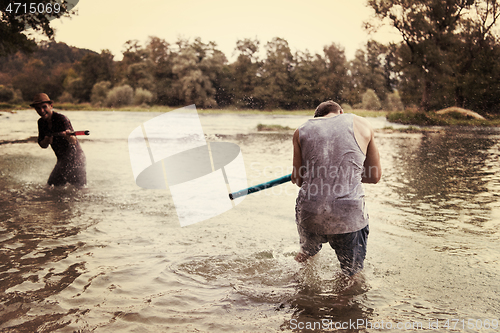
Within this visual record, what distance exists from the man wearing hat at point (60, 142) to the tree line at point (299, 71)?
16.5 meters

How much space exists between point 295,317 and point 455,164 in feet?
29.8

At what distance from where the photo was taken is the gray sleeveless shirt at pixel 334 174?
98.2 inches

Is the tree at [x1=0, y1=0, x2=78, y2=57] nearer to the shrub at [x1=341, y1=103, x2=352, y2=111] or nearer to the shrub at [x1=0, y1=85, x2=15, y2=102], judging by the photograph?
the shrub at [x1=0, y1=85, x2=15, y2=102]

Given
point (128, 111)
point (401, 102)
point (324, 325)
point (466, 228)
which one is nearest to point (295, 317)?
point (324, 325)

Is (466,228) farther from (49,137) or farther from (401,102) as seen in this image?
(401,102)

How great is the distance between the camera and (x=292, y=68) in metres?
38.6

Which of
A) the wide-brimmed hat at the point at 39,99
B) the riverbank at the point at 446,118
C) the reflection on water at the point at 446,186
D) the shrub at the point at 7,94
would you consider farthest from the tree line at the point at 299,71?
the wide-brimmed hat at the point at 39,99

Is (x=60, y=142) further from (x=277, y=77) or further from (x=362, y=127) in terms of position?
(x=277, y=77)

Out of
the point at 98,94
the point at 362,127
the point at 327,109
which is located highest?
the point at 98,94

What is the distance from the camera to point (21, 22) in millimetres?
11969

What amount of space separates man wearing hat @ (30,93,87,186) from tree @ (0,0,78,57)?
26.3ft

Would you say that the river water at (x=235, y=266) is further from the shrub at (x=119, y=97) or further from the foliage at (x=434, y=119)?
the shrub at (x=119, y=97)

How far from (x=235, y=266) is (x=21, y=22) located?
12948 mm

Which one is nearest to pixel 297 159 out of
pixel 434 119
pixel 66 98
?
pixel 434 119
